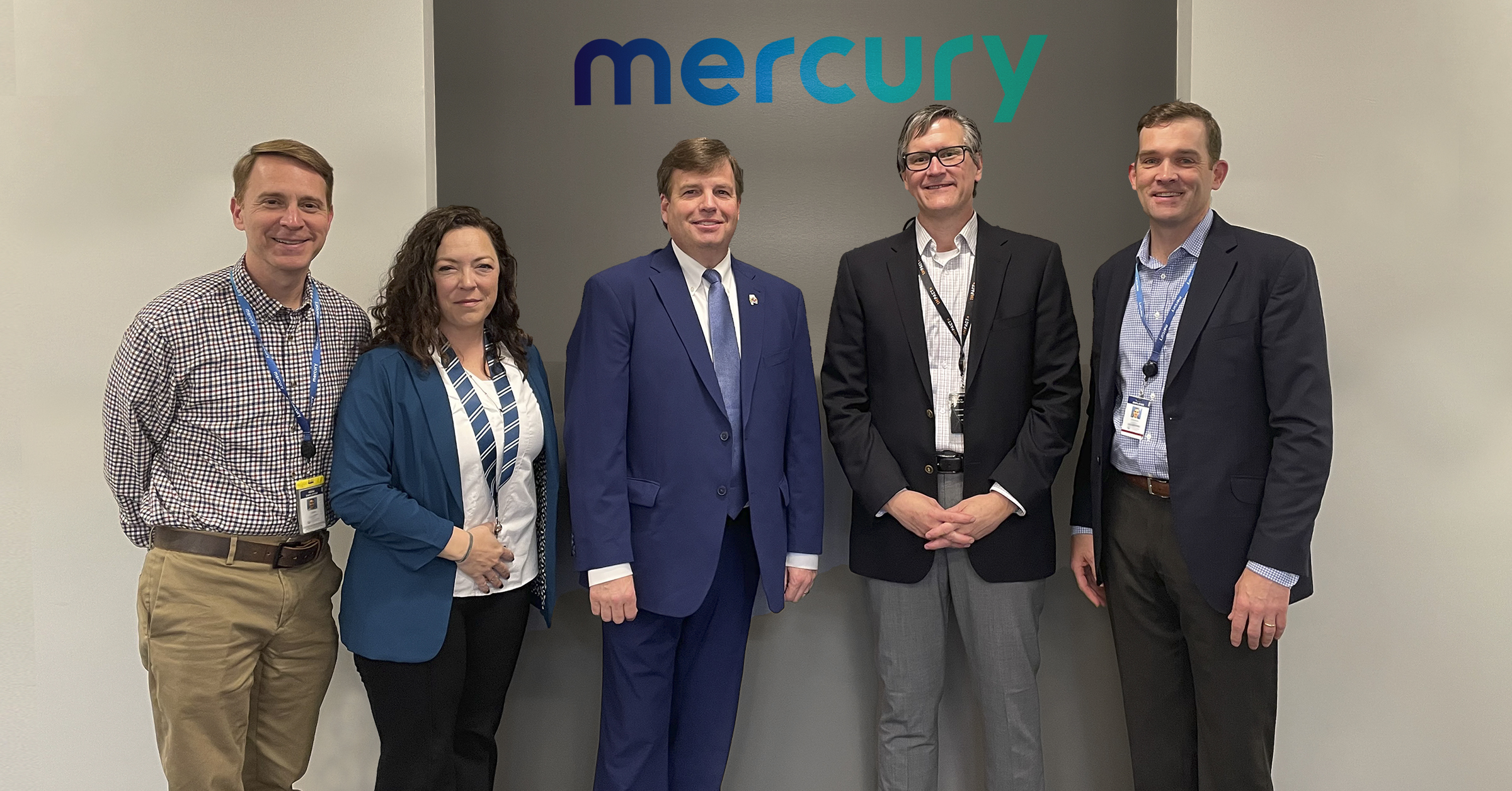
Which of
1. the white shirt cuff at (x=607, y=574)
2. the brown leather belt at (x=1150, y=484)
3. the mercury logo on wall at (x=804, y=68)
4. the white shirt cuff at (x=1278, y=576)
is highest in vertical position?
the mercury logo on wall at (x=804, y=68)

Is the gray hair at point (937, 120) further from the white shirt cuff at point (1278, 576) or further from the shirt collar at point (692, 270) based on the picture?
the white shirt cuff at point (1278, 576)

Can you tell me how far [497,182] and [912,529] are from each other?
250 cm

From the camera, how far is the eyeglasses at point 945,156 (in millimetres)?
2273

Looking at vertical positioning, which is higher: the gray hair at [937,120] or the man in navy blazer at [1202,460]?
the gray hair at [937,120]

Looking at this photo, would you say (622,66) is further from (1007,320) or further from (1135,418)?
(1135,418)

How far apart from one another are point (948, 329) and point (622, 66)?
2.14 m

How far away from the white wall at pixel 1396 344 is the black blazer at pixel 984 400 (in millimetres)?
946

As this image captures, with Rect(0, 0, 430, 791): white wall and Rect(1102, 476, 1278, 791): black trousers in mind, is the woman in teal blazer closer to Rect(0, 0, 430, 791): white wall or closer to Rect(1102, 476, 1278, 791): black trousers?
Rect(0, 0, 430, 791): white wall

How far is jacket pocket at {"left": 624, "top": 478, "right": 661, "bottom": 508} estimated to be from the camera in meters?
2.25

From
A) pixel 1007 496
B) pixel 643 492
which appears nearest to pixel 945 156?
pixel 1007 496

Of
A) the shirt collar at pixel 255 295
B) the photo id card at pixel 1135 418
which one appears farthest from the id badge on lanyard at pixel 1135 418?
the shirt collar at pixel 255 295

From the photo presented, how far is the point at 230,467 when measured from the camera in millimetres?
2092

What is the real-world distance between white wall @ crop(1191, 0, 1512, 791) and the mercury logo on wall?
1014mm

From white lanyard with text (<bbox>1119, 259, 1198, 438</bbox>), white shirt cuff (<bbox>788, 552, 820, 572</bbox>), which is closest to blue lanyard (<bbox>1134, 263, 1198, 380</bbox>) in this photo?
white lanyard with text (<bbox>1119, 259, 1198, 438</bbox>)
